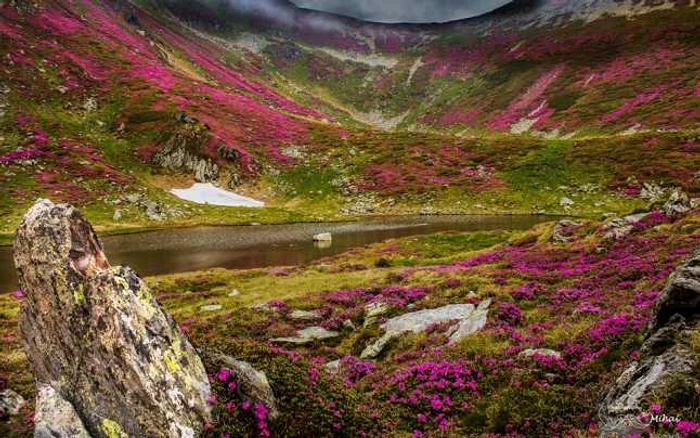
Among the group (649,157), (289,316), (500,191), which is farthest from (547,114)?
(289,316)

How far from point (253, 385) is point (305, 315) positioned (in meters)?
14.2

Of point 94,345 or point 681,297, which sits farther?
point 681,297

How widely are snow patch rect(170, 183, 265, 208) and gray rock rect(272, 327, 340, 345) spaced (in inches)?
2609

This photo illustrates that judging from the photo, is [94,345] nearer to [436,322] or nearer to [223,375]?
[223,375]

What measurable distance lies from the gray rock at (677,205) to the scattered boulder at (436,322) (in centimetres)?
2054

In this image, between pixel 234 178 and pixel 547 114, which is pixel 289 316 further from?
pixel 547 114

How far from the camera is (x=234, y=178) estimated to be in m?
94.8

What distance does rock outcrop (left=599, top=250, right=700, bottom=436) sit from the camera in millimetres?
7887

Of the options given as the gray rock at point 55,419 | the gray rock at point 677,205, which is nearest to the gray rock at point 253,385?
the gray rock at point 55,419

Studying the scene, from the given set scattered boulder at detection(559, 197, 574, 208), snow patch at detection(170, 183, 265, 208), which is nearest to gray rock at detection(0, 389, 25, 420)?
snow patch at detection(170, 183, 265, 208)

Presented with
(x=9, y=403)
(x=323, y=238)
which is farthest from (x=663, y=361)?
(x=323, y=238)

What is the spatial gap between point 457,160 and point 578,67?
101 metres

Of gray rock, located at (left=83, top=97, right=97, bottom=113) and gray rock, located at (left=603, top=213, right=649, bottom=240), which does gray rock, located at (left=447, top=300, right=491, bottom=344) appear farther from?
gray rock, located at (left=83, top=97, right=97, bottom=113)

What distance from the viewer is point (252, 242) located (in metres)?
60.3
